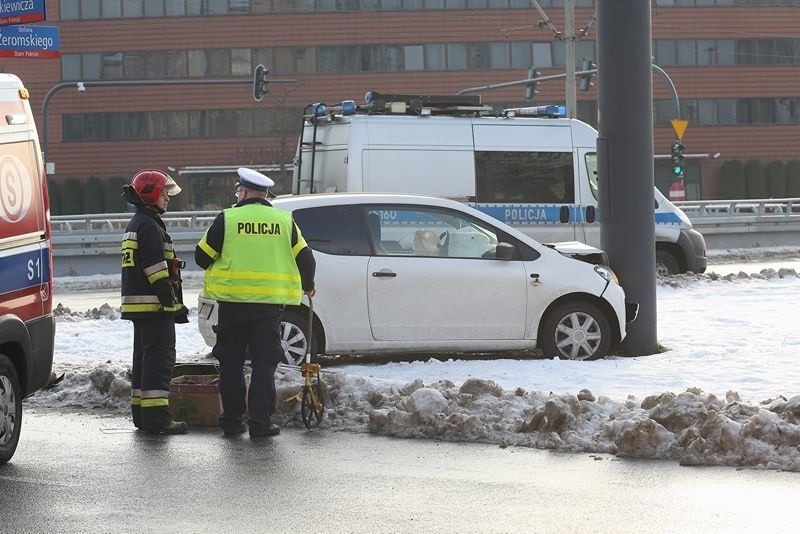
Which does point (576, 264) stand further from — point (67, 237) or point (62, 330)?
point (67, 237)

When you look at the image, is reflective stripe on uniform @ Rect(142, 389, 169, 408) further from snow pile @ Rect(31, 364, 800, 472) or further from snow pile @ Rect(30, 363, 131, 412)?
snow pile @ Rect(30, 363, 131, 412)

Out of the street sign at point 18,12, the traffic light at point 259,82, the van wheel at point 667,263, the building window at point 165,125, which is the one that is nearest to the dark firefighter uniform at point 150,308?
the street sign at point 18,12

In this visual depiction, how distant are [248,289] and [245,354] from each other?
0.45 meters

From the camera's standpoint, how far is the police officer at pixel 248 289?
9.59 m

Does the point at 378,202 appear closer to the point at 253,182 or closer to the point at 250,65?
the point at 253,182

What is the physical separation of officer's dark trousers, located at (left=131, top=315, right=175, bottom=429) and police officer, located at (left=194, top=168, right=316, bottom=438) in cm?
40

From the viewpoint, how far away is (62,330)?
15.7m

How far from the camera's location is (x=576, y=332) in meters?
12.5

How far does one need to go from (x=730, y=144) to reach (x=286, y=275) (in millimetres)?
68074

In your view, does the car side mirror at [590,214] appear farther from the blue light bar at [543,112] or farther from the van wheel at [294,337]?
the van wheel at [294,337]

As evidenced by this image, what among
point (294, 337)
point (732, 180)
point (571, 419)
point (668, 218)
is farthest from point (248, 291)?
point (732, 180)

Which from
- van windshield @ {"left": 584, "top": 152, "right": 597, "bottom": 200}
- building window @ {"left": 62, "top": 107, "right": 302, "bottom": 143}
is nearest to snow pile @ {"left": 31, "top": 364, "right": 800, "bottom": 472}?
van windshield @ {"left": 584, "top": 152, "right": 597, "bottom": 200}

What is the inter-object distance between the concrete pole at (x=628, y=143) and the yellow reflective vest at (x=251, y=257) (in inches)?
178

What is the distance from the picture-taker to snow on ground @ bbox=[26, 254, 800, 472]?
8.42 meters
